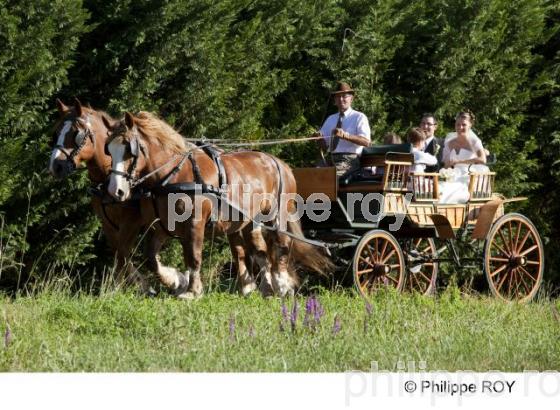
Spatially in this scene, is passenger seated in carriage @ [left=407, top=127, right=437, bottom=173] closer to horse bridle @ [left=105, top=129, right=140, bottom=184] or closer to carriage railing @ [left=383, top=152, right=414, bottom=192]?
carriage railing @ [left=383, top=152, right=414, bottom=192]

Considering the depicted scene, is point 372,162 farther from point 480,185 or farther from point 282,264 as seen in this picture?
point 480,185

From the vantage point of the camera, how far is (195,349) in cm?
691

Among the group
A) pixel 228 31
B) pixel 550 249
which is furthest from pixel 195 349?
pixel 550 249

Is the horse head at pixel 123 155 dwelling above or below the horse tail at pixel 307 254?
above

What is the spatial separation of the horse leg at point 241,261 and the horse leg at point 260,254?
3.4 inches

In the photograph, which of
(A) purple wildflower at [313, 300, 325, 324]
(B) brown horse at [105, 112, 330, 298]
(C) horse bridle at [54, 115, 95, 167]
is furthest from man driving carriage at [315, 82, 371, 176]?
Result: (A) purple wildflower at [313, 300, 325, 324]

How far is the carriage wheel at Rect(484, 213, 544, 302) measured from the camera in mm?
11539

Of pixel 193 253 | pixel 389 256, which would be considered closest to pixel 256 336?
pixel 193 253

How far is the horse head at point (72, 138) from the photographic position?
9.08 m

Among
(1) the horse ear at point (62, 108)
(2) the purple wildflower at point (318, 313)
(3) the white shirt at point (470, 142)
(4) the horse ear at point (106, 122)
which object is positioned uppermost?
(1) the horse ear at point (62, 108)

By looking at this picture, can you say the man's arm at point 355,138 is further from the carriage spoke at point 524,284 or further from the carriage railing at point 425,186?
the carriage spoke at point 524,284

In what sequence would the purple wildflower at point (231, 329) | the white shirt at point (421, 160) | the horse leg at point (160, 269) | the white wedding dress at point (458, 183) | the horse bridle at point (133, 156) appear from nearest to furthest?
the purple wildflower at point (231, 329) → the horse bridle at point (133, 156) → the horse leg at point (160, 269) → the white shirt at point (421, 160) → the white wedding dress at point (458, 183)

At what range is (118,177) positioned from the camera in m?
9.15
